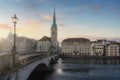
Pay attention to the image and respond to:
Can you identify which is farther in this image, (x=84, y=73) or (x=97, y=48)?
(x=97, y=48)

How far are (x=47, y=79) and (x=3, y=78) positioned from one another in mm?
36687

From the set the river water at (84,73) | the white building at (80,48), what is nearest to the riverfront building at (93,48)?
the white building at (80,48)

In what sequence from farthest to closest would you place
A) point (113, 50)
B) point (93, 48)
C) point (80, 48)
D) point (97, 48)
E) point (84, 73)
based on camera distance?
point (80, 48) < point (93, 48) < point (97, 48) < point (113, 50) < point (84, 73)

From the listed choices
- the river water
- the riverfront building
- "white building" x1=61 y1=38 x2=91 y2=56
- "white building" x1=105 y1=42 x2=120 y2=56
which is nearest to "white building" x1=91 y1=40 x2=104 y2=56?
the riverfront building

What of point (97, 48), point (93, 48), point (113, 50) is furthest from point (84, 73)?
point (93, 48)

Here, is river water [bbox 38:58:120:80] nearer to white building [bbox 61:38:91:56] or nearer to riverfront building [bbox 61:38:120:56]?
riverfront building [bbox 61:38:120:56]

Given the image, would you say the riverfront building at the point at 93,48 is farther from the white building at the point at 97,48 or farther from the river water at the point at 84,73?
the river water at the point at 84,73

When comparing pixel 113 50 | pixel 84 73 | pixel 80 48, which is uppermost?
pixel 80 48

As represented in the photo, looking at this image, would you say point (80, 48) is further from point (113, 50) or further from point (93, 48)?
point (113, 50)

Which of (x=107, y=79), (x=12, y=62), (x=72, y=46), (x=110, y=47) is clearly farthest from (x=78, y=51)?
(x=12, y=62)

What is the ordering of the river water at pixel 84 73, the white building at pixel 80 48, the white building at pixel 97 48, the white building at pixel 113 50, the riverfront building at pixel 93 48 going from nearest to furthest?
the river water at pixel 84 73 < the white building at pixel 113 50 < the riverfront building at pixel 93 48 < the white building at pixel 97 48 < the white building at pixel 80 48

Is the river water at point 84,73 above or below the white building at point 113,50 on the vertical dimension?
below

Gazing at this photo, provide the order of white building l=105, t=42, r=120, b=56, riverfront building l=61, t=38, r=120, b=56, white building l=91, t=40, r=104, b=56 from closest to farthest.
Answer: white building l=105, t=42, r=120, b=56, riverfront building l=61, t=38, r=120, b=56, white building l=91, t=40, r=104, b=56

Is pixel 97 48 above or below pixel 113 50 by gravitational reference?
above
